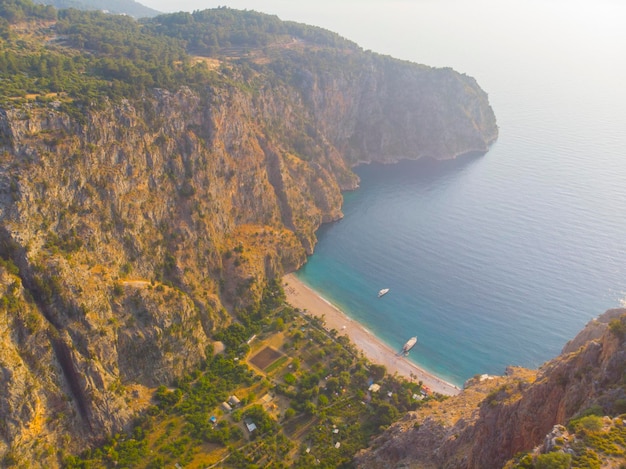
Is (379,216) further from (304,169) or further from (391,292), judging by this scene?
(391,292)

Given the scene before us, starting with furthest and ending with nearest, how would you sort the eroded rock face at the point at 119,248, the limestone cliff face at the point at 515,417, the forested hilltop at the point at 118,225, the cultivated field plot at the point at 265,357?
the cultivated field plot at the point at 265,357 < the forested hilltop at the point at 118,225 < the eroded rock face at the point at 119,248 < the limestone cliff face at the point at 515,417

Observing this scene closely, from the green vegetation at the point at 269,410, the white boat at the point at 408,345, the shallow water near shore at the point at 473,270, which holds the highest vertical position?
the shallow water near shore at the point at 473,270

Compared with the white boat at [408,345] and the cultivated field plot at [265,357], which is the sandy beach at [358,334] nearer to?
the white boat at [408,345]

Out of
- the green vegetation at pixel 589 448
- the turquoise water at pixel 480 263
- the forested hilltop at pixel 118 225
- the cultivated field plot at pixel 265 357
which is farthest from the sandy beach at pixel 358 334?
the green vegetation at pixel 589 448

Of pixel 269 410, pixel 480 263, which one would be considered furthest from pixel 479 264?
pixel 269 410

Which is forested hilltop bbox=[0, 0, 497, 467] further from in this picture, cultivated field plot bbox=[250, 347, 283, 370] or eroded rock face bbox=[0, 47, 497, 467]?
cultivated field plot bbox=[250, 347, 283, 370]

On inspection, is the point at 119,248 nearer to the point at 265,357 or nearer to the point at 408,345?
the point at 265,357

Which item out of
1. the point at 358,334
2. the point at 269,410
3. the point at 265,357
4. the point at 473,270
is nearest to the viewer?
the point at 269,410
